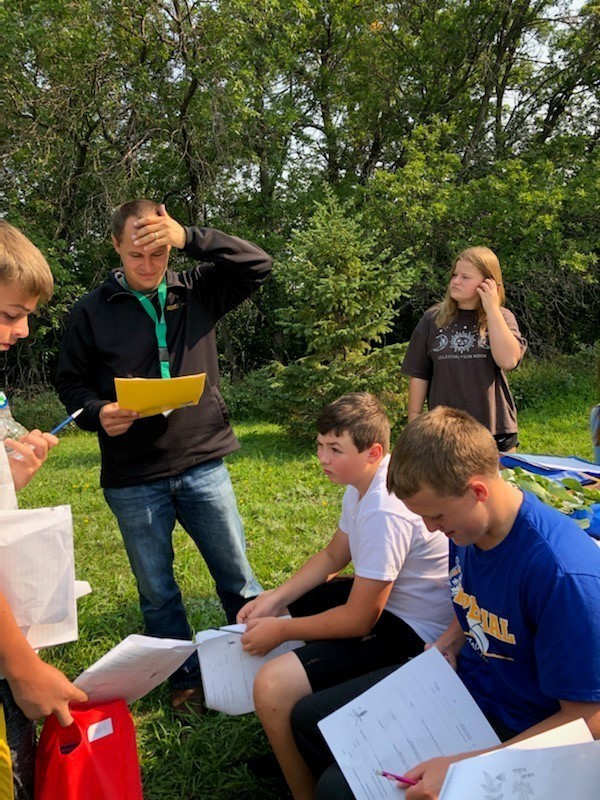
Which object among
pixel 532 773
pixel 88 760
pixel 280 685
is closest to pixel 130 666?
pixel 88 760

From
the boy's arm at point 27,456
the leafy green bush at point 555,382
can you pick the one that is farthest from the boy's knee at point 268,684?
the leafy green bush at point 555,382

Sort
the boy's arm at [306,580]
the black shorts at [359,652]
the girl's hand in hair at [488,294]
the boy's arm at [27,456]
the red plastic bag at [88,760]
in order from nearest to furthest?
the red plastic bag at [88,760]
the boy's arm at [27,456]
the black shorts at [359,652]
the boy's arm at [306,580]
the girl's hand in hair at [488,294]

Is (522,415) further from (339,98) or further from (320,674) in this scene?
(339,98)

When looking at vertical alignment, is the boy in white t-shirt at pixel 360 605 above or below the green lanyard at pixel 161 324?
below

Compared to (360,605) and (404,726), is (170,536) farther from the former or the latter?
(404,726)

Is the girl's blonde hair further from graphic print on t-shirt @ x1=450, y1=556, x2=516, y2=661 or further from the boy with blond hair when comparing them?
the boy with blond hair

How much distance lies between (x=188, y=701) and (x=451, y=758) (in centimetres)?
156

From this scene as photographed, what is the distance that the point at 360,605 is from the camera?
1.97m

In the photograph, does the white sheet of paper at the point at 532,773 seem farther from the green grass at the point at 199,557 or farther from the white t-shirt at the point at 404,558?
the green grass at the point at 199,557

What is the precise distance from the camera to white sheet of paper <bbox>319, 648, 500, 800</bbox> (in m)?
1.49

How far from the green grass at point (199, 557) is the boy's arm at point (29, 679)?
92cm

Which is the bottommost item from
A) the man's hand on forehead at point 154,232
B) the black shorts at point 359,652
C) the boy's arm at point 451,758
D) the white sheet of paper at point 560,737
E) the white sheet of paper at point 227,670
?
the white sheet of paper at point 227,670

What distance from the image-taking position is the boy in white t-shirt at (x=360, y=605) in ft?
6.24

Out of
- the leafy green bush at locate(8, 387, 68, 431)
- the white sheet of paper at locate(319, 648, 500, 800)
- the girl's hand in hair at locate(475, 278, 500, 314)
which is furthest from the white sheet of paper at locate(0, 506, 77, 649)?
the leafy green bush at locate(8, 387, 68, 431)
